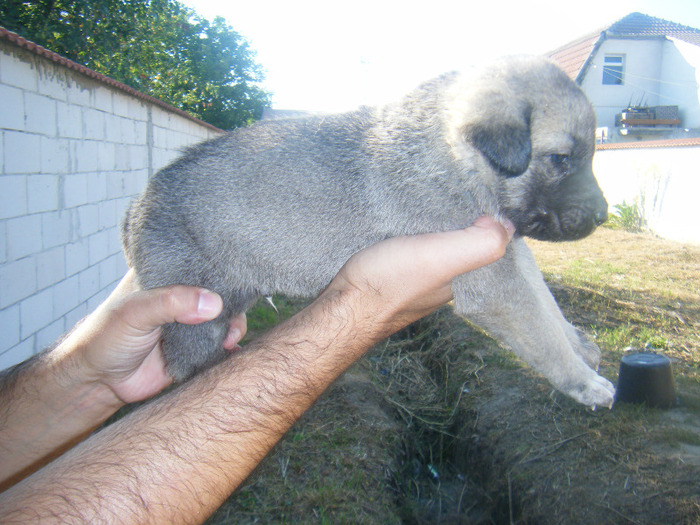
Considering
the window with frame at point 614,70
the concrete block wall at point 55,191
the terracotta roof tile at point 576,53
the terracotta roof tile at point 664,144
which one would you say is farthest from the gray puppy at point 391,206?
the window with frame at point 614,70

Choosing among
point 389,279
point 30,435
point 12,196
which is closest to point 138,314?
point 30,435

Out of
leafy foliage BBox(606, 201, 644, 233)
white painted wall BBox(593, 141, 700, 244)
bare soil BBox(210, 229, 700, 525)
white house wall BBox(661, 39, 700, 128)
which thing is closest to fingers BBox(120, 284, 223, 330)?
bare soil BBox(210, 229, 700, 525)

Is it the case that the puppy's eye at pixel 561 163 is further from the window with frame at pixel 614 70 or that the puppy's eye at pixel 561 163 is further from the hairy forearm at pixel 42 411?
the window with frame at pixel 614 70

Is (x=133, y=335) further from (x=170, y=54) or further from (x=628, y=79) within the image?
(x=170, y=54)

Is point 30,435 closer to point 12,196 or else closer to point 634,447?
point 12,196

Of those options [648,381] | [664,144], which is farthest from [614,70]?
[648,381]
